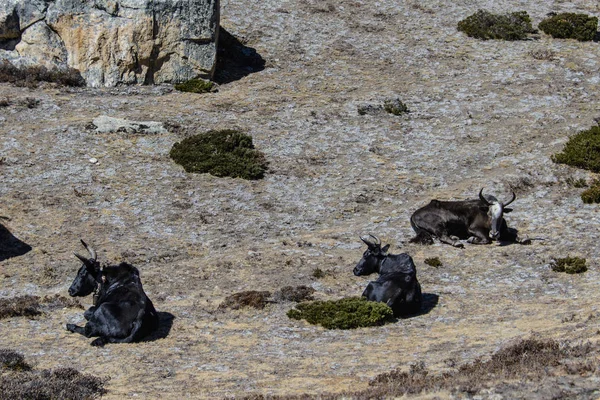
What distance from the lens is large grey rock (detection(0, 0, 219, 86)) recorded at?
31.6m

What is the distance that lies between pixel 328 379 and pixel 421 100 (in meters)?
20.7

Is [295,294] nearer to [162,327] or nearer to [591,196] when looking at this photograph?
[162,327]

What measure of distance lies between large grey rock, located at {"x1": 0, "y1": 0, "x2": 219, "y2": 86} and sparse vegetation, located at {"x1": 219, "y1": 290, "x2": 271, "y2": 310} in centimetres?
1719

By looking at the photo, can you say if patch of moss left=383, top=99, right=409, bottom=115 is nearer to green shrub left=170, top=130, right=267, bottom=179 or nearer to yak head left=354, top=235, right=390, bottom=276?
green shrub left=170, top=130, right=267, bottom=179

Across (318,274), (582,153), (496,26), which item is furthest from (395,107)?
(318,274)

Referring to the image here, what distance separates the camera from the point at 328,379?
12.2m

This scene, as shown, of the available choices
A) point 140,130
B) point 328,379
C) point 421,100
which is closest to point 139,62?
point 140,130

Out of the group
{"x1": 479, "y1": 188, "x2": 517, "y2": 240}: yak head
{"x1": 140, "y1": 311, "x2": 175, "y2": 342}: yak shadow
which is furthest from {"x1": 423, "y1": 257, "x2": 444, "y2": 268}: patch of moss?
{"x1": 140, "y1": 311, "x2": 175, "y2": 342}: yak shadow

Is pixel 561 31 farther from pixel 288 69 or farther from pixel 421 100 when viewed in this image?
pixel 288 69

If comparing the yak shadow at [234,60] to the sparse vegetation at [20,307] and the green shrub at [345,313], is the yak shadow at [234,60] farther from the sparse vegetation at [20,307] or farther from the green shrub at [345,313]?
the green shrub at [345,313]

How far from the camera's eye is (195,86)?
31.7m

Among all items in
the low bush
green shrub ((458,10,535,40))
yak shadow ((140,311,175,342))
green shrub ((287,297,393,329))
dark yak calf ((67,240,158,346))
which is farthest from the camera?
green shrub ((458,10,535,40))

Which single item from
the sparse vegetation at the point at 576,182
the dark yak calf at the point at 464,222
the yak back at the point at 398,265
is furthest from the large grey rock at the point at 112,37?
the yak back at the point at 398,265

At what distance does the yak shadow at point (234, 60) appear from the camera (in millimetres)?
33469
